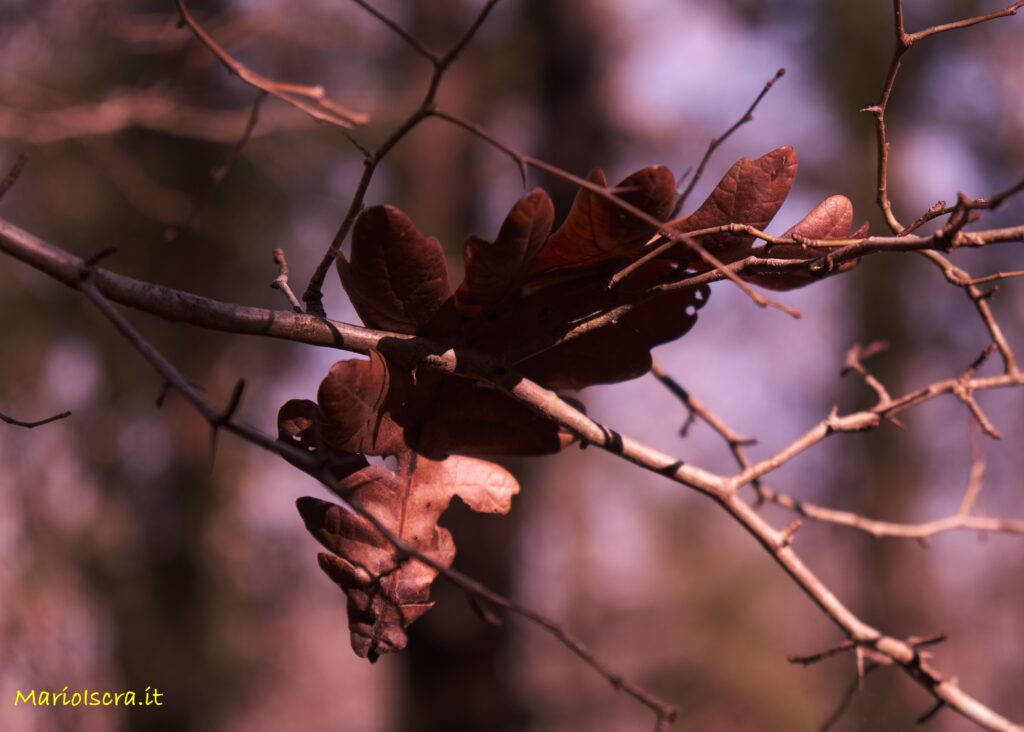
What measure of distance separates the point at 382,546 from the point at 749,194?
0.43 meters

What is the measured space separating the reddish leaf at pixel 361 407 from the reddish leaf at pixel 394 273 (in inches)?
1.9

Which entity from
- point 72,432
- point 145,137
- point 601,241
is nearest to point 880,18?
point 145,137

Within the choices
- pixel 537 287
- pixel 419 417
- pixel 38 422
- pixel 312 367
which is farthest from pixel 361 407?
pixel 312 367

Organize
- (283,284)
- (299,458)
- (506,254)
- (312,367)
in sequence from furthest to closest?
1. (312,367)
2. (283,284)
3. (506,254)
4. (299,458)

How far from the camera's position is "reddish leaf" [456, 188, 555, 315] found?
0.62 m

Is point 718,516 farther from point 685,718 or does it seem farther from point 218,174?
point 218,174

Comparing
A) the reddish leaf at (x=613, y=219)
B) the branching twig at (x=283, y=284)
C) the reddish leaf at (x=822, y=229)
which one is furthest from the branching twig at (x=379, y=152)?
the reddish leaf at (x=822, y=229)

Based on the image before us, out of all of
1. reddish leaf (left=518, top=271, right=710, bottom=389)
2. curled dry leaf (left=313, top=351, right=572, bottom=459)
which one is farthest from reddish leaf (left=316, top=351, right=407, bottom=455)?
reddish leaf (left=518, top=271, right=710, bottom=389)

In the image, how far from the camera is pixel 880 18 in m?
5.28

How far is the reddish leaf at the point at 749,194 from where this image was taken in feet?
2.23

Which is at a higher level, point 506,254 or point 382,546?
point 506,254

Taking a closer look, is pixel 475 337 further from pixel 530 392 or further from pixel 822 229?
pixel 822 229

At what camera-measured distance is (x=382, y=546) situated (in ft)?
2.39

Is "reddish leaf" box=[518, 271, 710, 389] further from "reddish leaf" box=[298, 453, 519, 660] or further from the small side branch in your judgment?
the small side branch
